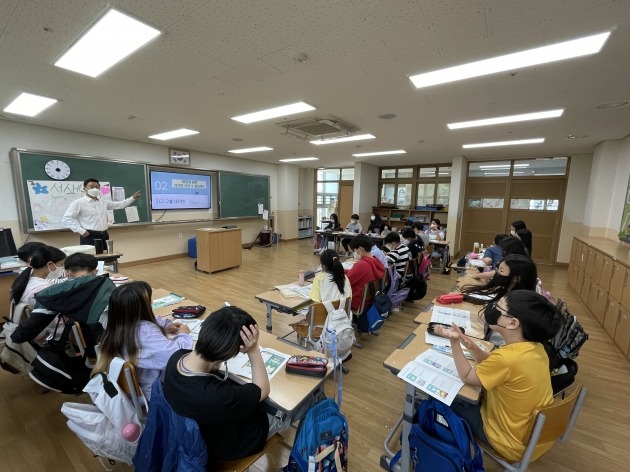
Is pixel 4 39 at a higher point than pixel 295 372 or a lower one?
higher

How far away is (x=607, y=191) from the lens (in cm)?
513

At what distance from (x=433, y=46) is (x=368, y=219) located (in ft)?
24.6

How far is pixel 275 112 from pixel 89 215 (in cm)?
314

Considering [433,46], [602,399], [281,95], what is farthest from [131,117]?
[602,399]

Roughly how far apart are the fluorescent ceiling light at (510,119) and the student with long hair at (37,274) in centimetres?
517

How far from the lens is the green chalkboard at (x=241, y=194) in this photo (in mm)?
7851

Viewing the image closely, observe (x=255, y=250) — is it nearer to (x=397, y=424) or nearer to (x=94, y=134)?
(x=94, y=134)

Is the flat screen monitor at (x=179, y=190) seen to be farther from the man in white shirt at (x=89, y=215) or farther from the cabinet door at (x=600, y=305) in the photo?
the cabinet door at (x=600, y=305)

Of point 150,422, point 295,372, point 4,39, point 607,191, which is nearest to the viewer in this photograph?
point 150,422

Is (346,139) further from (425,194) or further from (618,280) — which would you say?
(425,194)

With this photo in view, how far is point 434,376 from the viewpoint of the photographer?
137cm

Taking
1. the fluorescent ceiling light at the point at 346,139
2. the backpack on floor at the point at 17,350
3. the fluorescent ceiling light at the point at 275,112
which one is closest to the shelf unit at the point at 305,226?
the fluorescent ceiling light at the point at 346,139

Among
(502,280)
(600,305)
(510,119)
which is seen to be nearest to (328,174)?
(510,119)

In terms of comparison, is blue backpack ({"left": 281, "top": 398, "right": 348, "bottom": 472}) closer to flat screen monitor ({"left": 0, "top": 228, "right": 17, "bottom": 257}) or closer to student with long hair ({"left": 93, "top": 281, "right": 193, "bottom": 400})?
student with long hair ({"left": 93, "top": 281, "right": 193, "bottom": 400})
